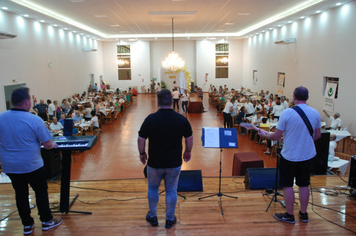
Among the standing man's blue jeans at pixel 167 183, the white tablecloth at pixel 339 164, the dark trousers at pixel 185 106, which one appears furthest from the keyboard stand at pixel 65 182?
the dark trousers at pixel 185 106

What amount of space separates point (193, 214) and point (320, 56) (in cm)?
1036

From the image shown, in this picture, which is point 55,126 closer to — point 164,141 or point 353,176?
point 164,141

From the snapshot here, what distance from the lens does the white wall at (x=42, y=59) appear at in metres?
10.0

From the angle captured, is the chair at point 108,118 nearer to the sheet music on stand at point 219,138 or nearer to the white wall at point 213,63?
the sheet music on stand at point 219,138

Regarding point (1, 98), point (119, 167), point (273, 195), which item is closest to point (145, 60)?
point (1, 98)

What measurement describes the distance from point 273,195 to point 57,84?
13388 mm

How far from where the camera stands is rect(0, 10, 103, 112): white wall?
10023 mm

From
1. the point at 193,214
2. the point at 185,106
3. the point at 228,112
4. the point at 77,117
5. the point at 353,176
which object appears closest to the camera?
the point at 193,214

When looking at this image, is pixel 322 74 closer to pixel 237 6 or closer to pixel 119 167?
pixel 237 6

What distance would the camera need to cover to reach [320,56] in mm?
11078

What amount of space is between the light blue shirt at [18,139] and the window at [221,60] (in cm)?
2261

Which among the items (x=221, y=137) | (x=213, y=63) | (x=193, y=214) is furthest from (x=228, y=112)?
→ (x=213, y=63)

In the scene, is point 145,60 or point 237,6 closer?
point 237,6

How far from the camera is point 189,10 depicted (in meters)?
11.4
